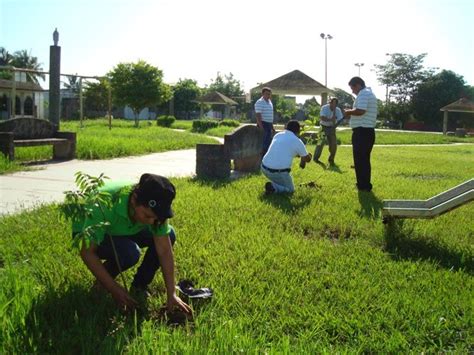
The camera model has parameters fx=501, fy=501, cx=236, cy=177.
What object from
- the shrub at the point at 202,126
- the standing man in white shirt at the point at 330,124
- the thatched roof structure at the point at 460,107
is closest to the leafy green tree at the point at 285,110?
the standing man in white shirt at the point at 330,124

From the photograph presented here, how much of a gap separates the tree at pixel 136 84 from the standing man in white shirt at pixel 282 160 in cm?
2960

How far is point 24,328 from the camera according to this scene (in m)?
2.48

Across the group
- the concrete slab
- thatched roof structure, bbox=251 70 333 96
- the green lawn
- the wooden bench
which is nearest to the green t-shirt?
the green lawn

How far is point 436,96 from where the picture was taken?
185 feet

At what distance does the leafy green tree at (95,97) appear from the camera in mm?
45812

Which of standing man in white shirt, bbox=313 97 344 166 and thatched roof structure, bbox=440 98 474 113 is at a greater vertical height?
thatched roof structure, bbox=440 98 474 113

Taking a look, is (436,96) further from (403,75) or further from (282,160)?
(282,160)

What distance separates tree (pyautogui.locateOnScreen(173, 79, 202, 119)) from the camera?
59.8m

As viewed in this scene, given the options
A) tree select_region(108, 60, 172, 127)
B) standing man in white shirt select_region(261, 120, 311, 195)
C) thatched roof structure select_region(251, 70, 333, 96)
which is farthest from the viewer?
tree select_region(108, 60, 172, 127)

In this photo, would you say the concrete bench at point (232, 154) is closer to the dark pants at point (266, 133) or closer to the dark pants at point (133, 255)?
the dark pants at point (266, 133)

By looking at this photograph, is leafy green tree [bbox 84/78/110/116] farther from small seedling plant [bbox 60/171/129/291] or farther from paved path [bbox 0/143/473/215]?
small seedling plant [bbox 60/171/129/291]

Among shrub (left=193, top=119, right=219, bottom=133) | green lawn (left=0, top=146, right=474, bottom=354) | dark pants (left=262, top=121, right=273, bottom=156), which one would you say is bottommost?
A: green lawn (left=0, top=146, right=474, bottom=354)

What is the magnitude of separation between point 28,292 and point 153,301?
0.71 meters

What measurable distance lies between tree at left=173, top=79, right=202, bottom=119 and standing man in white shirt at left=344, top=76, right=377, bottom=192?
53149mm
